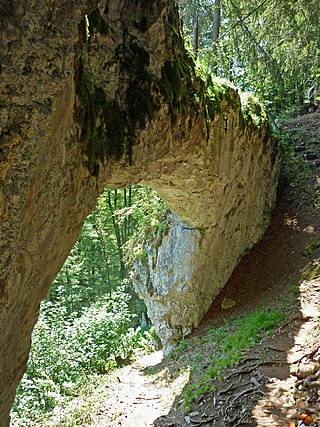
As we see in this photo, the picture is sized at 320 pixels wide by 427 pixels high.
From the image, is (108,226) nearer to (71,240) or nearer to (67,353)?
(67,353)

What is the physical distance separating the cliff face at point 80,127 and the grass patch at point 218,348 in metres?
2.28

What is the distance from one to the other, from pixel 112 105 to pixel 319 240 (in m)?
5.80

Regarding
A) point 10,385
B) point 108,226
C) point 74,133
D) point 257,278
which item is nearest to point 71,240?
point 74,133

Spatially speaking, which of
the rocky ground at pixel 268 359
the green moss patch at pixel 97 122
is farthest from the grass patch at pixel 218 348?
the green moss patch at pixel 97 122

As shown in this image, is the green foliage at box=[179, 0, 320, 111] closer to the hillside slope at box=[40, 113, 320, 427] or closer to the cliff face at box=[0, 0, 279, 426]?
the cliff face at box=[0, 0, 279, 426]

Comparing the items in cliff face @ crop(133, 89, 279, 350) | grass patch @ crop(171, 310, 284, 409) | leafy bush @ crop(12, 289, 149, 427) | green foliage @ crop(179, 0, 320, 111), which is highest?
green foliage @ crop(179, 0, 320, 111)

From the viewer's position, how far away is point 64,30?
248cm

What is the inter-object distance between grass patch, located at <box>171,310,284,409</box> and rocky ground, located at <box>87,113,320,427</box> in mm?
147

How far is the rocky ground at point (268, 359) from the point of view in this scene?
4.63 metres

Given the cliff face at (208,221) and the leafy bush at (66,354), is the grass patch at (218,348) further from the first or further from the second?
the leafy bush at (66,354)

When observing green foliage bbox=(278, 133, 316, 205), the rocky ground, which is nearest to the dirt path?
the rocky ground

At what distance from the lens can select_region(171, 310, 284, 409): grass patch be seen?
221 inches

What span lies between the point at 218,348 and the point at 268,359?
1.33 metres

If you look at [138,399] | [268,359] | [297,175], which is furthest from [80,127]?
[297,175]
